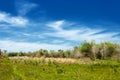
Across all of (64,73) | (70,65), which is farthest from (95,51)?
(64,73)

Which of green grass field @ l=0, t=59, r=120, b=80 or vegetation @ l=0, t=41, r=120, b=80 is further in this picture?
vegetation @ l=0, t=41, r=120, b=80

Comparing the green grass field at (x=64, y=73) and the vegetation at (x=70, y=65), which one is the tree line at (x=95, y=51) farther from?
the green grass field at (x=64, y=73)

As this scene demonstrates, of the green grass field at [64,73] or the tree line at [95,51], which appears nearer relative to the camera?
the green grass field at [64,73]

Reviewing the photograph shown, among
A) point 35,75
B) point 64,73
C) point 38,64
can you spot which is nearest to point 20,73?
point 35,75

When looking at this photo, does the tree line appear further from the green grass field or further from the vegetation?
the green grass field

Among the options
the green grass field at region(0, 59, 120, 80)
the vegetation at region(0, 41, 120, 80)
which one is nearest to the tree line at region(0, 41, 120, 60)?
the vegetation at region(0, 41, 120, 80)

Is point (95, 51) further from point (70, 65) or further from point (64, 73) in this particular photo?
point (64, 73)

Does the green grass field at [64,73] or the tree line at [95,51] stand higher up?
the tree line at [95,51]

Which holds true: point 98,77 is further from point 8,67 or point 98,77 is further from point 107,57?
point 107,57

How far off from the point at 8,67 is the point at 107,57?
13683mm

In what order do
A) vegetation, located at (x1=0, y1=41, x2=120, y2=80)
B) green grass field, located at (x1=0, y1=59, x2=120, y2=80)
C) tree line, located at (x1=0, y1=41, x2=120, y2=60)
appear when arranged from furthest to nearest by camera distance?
tree line, located at (x1=0, y1=41, x2=120, y2=60) < vegetation, located at (x1=0, y1=41, x2=120, y2=80) < green grass field, located at (x1=0, y1=59, x2=120, y2=80)

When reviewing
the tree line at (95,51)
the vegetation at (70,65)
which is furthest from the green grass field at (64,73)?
the tree line at (95,51)

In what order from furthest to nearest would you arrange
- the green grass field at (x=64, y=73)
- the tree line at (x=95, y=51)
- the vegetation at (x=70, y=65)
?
the tree line at (x=95, y=51)
the vegetation at (x=70, y=65)
the green grass field at (x=64, y=73)

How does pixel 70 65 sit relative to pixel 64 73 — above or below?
above
